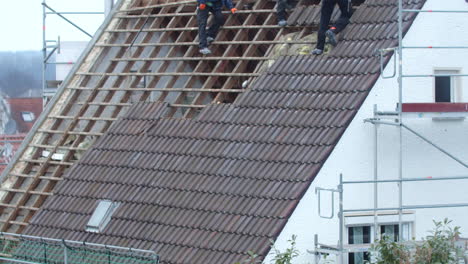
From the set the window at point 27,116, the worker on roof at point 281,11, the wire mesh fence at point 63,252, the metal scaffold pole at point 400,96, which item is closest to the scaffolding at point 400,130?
the metal scaffold pole at point 400,96

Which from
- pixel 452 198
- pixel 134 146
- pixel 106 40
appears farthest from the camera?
pixel 106 40

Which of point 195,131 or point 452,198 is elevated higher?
point 195,131

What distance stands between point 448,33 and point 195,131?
4.12 meters

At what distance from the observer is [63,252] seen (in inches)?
676

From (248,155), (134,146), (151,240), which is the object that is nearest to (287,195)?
(248,155)

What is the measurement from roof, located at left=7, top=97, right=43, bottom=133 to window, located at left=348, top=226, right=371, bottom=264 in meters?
36.8

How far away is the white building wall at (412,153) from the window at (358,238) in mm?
193

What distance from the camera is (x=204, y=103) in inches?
736

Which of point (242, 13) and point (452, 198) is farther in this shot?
point (242, 13)

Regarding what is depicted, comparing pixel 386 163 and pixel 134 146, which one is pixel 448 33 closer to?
pixel 386 163

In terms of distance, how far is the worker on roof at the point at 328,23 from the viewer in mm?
16453

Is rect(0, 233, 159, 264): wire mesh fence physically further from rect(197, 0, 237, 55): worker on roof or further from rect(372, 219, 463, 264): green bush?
rect(197, 0, 237, 55): worker on roof

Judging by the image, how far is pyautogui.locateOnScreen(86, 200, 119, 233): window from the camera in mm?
17266

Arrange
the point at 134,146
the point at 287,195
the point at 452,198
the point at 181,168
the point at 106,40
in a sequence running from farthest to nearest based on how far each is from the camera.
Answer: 1. the point at 106,40
2. the point at 134,146
3. the point at 181,168
4. the point at 452,198
5. the point at 287,195
